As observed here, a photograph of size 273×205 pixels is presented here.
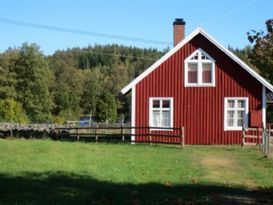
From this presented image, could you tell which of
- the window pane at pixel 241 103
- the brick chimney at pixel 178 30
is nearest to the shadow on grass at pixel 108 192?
the window pane at pixel 241 103

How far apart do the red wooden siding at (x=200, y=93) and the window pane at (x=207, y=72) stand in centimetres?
40

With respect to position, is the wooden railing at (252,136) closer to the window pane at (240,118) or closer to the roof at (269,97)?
the window pane at (240,118)

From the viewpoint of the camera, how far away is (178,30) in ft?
130

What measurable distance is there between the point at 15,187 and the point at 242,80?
23421 mm

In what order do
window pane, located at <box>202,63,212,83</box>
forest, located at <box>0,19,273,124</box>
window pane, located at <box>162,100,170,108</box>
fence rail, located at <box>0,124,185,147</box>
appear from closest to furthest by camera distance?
fence rail, located at <box>0,124,185,147</box>, window pane, located at <box>202,63,212,83</box>, window pane, located at <box>162,100,170,108</box>, forest, located at <box>0,19,273,124</box>

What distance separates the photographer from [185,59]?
35844 millimetres

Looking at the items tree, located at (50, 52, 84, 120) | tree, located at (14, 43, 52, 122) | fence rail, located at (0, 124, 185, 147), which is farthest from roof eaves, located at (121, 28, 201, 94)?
tree, located at (50, 52, 84, 120)

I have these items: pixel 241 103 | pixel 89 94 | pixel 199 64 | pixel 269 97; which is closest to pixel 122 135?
pixel 199 64

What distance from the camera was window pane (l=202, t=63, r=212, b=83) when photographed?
36.0 m

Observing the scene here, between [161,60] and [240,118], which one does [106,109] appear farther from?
[240,118]

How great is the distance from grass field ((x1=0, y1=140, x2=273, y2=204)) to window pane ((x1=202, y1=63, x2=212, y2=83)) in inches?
450

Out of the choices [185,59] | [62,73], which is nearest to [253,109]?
[185,59]

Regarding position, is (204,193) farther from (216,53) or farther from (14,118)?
(14,118)

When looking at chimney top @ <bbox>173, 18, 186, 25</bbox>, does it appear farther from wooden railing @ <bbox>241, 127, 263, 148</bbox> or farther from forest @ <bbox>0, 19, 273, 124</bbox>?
forest @ <bbox>0, 19, 273, 124</bbox>
